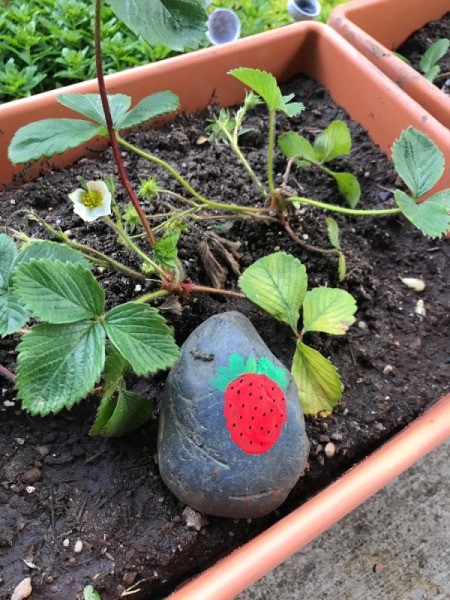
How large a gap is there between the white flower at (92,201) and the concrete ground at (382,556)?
71 cm

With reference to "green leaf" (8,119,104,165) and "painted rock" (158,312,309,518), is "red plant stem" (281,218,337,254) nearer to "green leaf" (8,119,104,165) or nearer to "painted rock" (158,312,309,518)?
"painted rock" (158,312,309,518)

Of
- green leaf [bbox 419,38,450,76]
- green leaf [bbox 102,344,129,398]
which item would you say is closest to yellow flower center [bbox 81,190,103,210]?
green leaf [bbox 102,344,129,398]

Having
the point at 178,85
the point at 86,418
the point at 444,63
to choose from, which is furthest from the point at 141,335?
the point at 444,63

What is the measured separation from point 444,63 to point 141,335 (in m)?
1.22

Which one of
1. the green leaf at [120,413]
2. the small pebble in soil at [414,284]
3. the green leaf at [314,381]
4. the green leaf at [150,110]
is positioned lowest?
the green leaf at [120,413]

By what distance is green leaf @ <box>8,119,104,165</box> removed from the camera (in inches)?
31.9

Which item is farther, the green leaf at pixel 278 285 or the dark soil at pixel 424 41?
the dark soil at pixel 424 41

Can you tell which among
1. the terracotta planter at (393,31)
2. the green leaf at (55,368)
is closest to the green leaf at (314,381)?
the green leaf at (55,368)

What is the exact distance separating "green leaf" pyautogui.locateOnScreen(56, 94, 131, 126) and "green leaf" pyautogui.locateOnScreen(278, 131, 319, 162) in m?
0.34

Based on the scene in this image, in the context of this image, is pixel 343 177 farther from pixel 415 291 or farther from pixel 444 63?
pixel 444 63

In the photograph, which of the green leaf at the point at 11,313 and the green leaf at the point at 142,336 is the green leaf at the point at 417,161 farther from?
the green leaf at the point at 11,313

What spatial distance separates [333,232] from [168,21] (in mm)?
517

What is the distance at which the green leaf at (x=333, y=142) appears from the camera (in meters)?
1.12

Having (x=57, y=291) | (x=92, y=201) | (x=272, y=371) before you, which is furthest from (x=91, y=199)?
(x=272, y=371)
